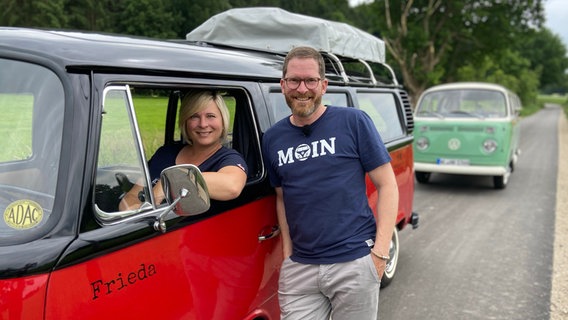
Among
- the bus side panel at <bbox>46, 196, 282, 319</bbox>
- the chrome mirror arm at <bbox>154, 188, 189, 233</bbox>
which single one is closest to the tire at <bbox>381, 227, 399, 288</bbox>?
the bus side panel at <bbox>46, 196, 282, 319</bbox>

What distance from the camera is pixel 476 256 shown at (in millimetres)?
5566

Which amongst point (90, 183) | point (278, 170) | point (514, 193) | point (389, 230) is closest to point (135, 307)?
point (90, 183)

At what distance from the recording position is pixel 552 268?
5.15m

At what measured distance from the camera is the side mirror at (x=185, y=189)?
1770 mm

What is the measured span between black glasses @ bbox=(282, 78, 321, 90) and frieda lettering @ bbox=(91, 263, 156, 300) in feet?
Answer: 3.39

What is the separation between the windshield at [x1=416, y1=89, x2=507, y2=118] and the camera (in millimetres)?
9570

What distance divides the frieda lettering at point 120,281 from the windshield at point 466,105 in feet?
28.6

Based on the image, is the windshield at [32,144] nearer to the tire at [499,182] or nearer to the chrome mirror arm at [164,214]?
the chrome mirror arm at [164,214]

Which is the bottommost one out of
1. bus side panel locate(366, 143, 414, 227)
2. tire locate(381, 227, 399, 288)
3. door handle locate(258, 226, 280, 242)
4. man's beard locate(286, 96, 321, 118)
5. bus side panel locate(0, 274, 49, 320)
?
tire locate(381, 227, 399, 288)

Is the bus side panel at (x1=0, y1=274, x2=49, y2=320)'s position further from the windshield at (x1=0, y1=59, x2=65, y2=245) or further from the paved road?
the paved road

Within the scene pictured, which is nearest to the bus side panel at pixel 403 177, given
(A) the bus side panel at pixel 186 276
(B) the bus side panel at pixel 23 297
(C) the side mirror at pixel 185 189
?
(A) the bus side panel at pixel 186 276

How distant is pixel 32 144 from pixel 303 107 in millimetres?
1164

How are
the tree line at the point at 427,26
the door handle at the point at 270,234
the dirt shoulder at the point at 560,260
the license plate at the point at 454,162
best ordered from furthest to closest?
the tree line at the point at 427,26
the license plate at the point at 454,162
the dirt shoulder at the point at 560,260
the door handle at the point at 270,234

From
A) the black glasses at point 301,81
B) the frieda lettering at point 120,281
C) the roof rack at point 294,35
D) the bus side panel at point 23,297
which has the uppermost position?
the roof rack at point 294,35
